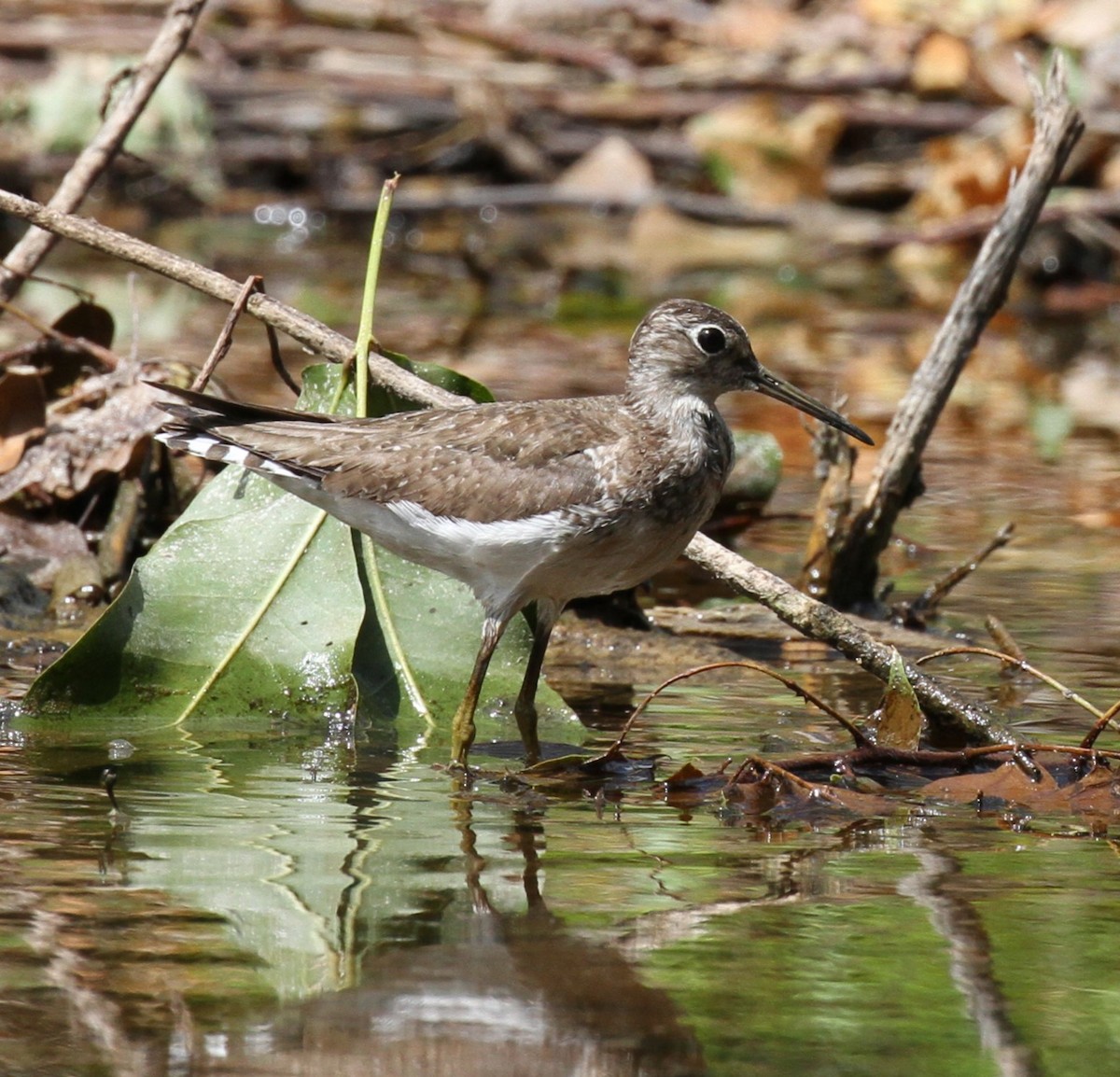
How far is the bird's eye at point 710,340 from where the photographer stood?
6766 millimetres

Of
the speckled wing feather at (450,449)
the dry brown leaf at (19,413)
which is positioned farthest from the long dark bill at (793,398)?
the dry brown leaf at (19,413)

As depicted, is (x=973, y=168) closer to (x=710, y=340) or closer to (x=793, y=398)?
(x=793, y=398)

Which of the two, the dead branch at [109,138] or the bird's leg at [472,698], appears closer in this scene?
the bird's leg at [472,698]

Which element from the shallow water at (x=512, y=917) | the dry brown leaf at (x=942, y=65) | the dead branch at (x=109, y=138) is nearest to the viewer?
the shallow water at (x=512, y=917)

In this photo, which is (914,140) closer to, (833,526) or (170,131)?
(170,131)

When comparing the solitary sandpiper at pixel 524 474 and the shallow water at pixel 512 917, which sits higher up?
the solitary sandpiper at pixel 524 474

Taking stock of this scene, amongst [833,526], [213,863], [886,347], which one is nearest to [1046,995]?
[213,863]

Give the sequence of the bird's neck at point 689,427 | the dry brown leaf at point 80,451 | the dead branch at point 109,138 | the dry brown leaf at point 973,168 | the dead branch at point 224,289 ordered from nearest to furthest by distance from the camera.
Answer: the bird's neck at point 689,427
the dead branch at point 224,289
the dead branch at point 109,138
the dry brown leaf at point 80,451
the dry brown leaf at point 973,168

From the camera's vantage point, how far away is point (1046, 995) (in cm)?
408

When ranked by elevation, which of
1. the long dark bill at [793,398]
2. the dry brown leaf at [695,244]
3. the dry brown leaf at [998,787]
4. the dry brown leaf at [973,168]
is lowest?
the dry brown leaf at [998,787]

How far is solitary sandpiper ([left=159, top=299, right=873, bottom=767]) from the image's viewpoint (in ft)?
20.3

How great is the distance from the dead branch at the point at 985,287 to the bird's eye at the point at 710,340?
108 cm

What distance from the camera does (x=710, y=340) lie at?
6777mm

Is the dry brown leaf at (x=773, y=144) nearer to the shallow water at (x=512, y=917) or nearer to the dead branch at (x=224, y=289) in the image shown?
the dead branch at (x=224, y=289)
